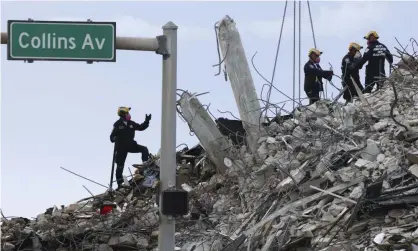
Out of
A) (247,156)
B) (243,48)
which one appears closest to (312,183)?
(247,156)

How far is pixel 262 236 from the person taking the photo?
16.9m

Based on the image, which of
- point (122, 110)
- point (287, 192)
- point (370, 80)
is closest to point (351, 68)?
point (370, 80)

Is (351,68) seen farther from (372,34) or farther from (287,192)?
(287,192)

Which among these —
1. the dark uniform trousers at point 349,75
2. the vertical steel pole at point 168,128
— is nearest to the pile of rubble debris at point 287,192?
the dark uniform trousers at point 349,75

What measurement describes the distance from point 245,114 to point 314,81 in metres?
2.89

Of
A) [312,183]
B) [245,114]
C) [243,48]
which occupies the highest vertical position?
[243,48]

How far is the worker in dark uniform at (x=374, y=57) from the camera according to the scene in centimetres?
2320

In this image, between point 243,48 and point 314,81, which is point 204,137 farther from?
point 314,81

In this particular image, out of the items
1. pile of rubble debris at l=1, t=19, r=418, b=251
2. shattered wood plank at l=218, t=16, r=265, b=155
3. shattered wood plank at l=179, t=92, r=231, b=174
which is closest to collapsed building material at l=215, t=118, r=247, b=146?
pile of rubble debris at l=1, t=19, r=418, b=251

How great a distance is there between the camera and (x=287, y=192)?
1781 cm

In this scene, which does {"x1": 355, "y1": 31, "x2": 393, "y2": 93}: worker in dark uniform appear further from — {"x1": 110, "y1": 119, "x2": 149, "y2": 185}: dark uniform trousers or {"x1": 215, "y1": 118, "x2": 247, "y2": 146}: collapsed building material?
{"x1": 110, "y1": 119, "x2": 149, "y2": 185}: dark uniform trousers

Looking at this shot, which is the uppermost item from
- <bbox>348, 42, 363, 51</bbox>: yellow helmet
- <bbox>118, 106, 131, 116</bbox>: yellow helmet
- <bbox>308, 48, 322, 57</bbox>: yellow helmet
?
<bbox>348, 42, 363, 51</bbox>: yellow helmet

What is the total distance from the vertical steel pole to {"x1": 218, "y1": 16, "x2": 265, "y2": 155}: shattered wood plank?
748 centimetres

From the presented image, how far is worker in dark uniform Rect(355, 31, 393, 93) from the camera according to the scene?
23.2 m
